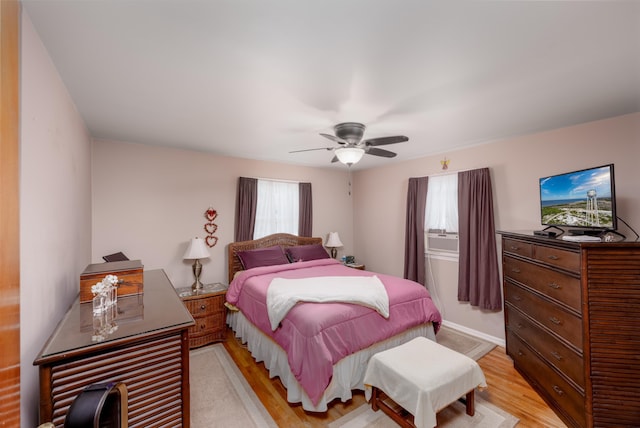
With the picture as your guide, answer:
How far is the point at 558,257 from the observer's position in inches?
79.3

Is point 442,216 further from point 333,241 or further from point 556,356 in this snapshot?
point 556,356

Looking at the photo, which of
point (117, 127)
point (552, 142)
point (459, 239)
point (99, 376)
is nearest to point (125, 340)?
point (99, 376)

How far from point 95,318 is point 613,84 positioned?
3.68 m

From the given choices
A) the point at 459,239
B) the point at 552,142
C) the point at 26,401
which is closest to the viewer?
the point at 26,401

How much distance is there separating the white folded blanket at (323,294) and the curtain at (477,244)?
55.9 inches

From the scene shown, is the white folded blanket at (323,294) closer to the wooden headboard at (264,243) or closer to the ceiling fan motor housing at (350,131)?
the wooden headboard at (264,243)

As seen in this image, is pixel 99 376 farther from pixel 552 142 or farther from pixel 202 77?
pixel 552 142


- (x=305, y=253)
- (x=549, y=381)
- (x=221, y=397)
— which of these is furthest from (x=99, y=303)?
(x=549, y=381)

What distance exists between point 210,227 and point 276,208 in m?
1.07

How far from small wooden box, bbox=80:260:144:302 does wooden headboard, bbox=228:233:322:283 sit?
1.83 metres

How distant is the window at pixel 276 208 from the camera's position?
4.19 metres

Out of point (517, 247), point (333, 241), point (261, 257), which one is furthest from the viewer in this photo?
point (333, 241)

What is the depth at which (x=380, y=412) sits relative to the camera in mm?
2070

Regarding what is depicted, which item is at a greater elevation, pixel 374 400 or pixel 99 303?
pixel 99 303
